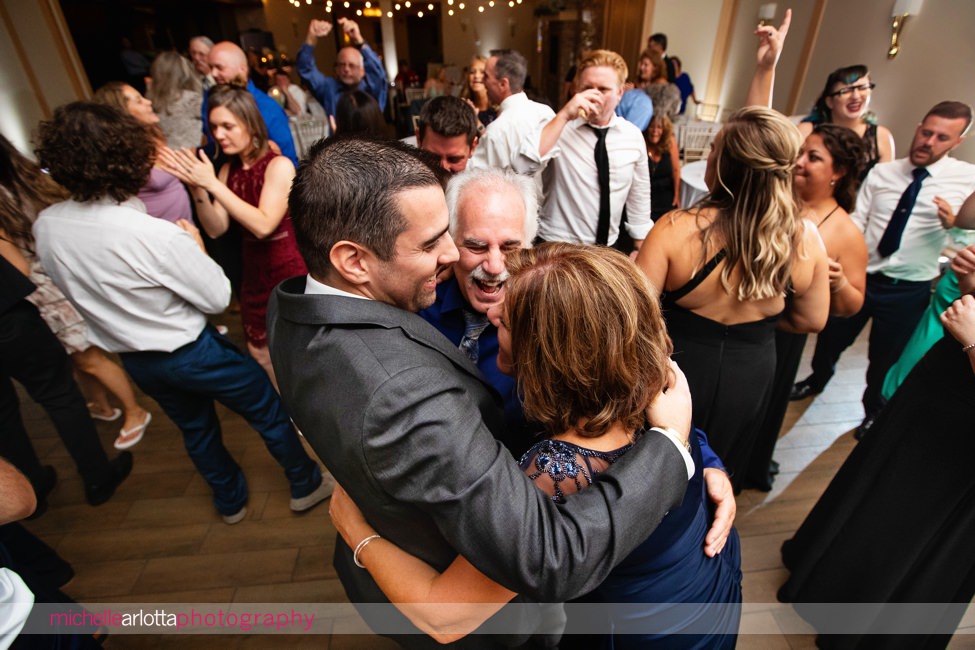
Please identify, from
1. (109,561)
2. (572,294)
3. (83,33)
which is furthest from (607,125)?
(83,33)

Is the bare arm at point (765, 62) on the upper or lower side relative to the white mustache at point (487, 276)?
upper

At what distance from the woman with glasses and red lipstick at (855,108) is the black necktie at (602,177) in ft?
5.19

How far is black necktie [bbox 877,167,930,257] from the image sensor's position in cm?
238

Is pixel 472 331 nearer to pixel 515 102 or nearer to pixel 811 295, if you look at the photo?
pixel 811 295

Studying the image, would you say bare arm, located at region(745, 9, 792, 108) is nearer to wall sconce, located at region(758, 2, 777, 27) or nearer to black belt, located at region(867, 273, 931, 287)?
black belt, located at region(867, 273, 931, 287)

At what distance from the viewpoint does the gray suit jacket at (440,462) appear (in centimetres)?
67

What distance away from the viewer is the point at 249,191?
2.17m

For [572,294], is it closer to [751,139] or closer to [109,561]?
[751,139]

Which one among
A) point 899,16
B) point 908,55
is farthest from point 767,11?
point 908,55

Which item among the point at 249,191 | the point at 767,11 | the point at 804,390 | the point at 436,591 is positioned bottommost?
the point at 804,390

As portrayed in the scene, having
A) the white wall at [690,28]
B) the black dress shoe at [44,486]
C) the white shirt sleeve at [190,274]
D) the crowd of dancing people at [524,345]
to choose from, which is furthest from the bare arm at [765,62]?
the white wall at [690,28]

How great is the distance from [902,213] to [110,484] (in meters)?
4.33

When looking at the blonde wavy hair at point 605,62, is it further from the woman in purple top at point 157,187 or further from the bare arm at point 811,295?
the woman in purple top at point 157,187

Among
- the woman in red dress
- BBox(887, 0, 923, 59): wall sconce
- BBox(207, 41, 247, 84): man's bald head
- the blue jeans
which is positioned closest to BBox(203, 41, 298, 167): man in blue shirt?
BBox(207, 41, 247, 84): man's bald head
